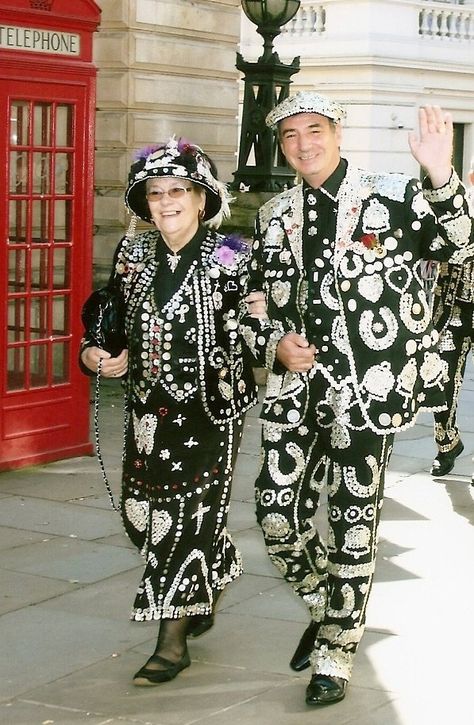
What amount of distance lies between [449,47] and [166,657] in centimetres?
2250

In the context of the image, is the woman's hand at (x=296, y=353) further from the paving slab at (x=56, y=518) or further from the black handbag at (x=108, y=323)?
the paving slab at (x=56, y=518)

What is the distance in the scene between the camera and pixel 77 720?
4469 mm

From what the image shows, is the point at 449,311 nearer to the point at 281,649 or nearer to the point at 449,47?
the point at 281,649

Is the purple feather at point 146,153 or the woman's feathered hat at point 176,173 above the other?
the purple feather at point 146,153

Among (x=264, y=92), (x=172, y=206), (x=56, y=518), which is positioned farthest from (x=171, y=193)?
(x=264, y=92)

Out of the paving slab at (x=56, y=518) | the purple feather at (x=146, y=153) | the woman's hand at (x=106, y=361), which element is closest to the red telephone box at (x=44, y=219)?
the paving slab at (x=56, y=518)

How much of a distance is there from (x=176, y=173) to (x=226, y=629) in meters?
1.72

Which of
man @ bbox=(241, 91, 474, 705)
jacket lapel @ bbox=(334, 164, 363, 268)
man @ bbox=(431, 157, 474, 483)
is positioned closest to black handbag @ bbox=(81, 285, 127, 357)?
man @ bbox=(241, 91, 474, 705)

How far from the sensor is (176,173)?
4.74m

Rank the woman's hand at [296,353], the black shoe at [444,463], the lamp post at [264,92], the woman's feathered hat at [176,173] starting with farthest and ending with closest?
the lamp post at [264,92], the black shoe at [444,463], the woman's feathered hat at [176,173], the woman's hand at [296,353]

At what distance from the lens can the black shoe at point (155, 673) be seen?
4.79 metres

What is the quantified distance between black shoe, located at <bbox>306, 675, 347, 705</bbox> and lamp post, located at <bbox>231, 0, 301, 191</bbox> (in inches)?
299

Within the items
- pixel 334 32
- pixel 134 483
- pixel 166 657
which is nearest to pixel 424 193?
pixel 134 483

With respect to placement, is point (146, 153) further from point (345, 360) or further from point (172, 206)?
point (345, 360)
